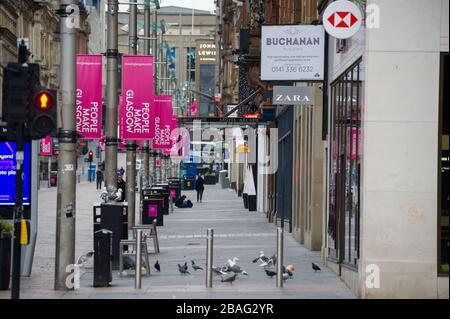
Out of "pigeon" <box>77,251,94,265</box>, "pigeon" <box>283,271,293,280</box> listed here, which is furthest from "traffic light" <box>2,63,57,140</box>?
"pigeon" <box>77,251,94,265</box>

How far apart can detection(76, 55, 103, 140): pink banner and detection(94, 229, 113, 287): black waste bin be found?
761cm

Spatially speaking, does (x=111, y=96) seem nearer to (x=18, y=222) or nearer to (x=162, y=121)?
(x=162, y=121)

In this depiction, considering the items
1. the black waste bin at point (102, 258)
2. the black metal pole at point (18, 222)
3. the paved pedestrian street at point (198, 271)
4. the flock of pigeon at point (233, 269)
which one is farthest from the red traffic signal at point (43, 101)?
the flock of pigeon at point (233, 269)

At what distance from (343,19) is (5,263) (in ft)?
22.8

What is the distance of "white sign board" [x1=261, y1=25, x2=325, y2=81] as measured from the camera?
22781mm

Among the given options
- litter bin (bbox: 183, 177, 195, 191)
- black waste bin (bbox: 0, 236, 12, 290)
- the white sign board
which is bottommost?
litter bin (bbox: 183, 177, 195, 191)

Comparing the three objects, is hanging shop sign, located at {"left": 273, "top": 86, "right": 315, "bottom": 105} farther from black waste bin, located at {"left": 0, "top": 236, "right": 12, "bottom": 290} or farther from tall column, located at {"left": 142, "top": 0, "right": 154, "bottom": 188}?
tall column, located at {"left": 142, "top": 0, "right": 154, "bottom": 188}

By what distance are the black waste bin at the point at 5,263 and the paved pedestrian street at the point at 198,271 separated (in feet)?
1.02

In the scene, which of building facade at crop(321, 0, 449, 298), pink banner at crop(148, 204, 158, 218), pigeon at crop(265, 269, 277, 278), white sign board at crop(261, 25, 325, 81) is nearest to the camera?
building facade at crop(321, 0, 449, 298)

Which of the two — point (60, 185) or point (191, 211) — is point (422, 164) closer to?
point (60, 185)

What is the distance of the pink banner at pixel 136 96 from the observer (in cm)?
3244

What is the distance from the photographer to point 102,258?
19281 mm

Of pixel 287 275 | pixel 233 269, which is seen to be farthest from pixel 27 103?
pixel 287 275

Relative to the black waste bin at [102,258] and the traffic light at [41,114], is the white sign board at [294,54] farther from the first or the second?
the traffic light at [41,114]
